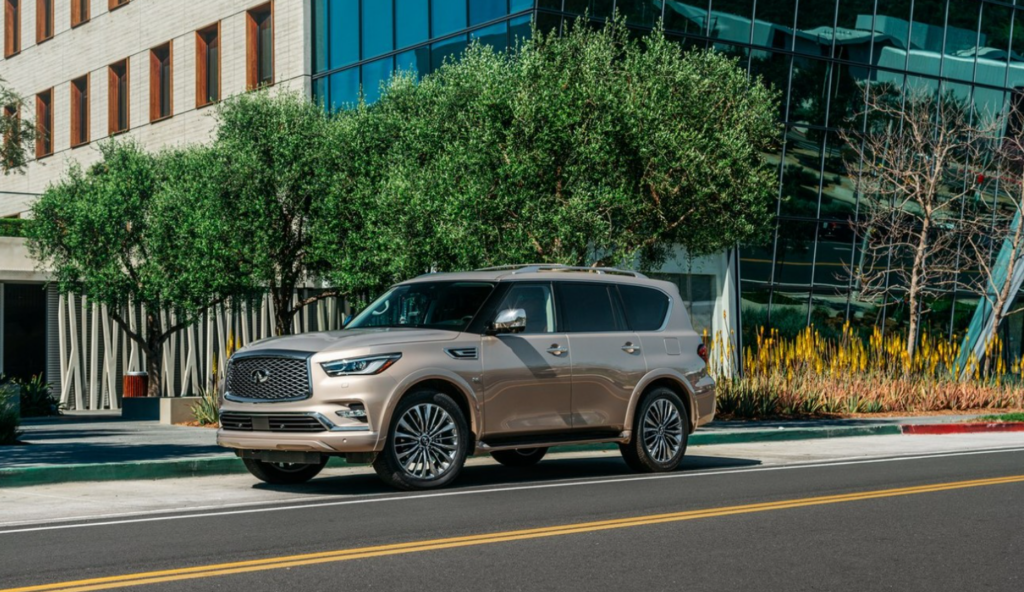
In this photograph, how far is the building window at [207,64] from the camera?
3628 centimetres

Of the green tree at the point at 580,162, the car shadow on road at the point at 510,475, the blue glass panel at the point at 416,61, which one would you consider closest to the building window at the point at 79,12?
the blue glass panel at the point at 416,61

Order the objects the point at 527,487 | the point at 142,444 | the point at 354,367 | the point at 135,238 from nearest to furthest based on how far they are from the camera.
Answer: the point at 354,367 → the point at 527,487 → the point at 142,444 → the point at 135,238

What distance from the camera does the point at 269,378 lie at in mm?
11750

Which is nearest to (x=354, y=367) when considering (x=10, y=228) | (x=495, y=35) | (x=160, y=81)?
(x=495, y=35)

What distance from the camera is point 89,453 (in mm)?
14820

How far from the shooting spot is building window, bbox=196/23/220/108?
36281mm

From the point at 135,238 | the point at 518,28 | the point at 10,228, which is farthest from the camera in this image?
the point at 10,228

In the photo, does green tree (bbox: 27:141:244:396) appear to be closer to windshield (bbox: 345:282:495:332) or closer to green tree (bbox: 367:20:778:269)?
green tree (bbox: 367:20:778:269)

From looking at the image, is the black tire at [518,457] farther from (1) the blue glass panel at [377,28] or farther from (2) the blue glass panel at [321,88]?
(2) the blue glass panel at [321,88]

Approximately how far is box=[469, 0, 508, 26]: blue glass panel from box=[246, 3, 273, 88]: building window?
8620 mm

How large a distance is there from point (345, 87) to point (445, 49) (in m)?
4.12

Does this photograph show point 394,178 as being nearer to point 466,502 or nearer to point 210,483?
point 210,483

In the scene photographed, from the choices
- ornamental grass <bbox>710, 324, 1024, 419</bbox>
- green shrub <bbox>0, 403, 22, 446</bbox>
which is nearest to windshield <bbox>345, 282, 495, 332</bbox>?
green shrub <bbox>0, 403, 22, 446</bbox>

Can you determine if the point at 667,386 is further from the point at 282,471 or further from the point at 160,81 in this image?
the point at 160,81
